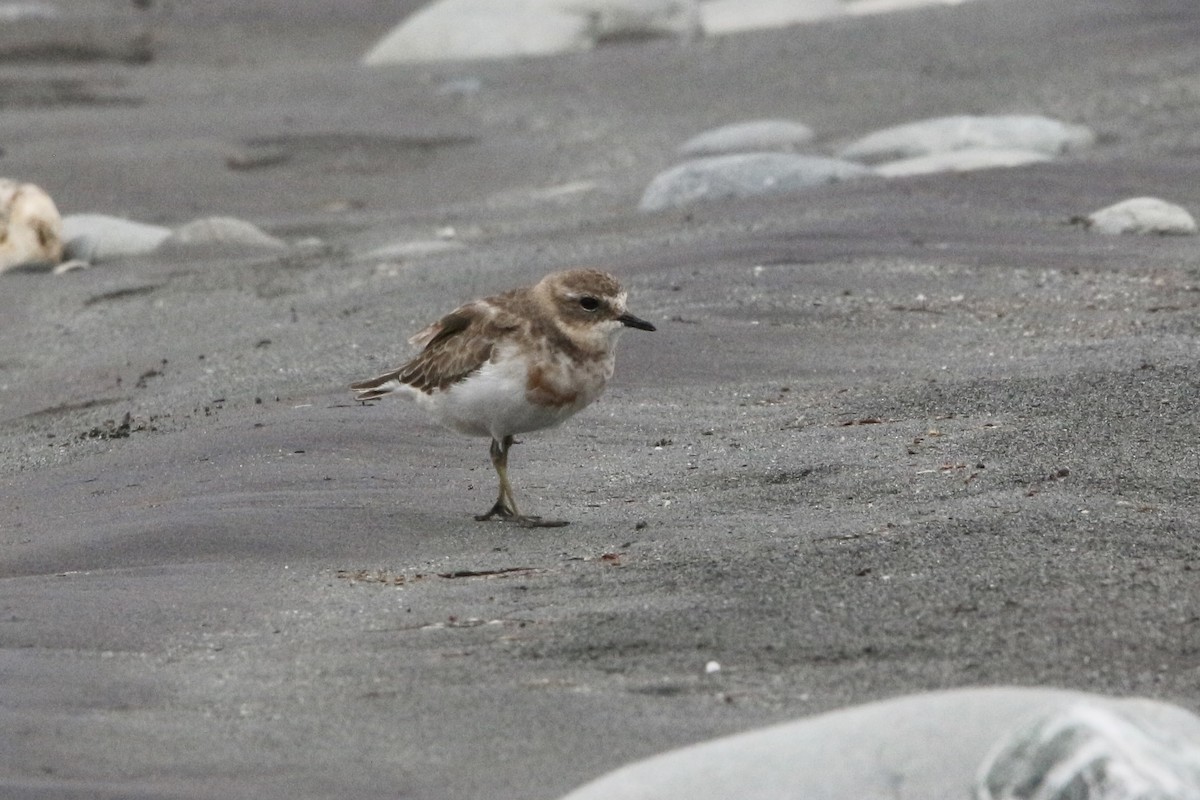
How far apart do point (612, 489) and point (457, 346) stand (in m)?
0.78

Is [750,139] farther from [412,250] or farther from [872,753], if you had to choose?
[872,753]

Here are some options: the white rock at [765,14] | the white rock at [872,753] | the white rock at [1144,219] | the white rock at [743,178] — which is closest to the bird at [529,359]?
the white rock at [872,753]

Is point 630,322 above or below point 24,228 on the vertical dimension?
below

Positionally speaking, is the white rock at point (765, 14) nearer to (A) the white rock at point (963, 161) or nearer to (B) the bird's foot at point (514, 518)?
(A) the white rock at point (963, 161)

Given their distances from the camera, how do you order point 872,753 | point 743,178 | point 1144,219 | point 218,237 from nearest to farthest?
point 872,753
point 1144,219
point 743,178
point 218,237

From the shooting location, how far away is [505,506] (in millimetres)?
5855

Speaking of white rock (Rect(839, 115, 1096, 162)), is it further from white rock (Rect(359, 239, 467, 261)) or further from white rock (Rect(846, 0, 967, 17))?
white rock (Rect(846, 0, 967, 17))

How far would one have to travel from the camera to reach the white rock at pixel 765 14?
17.9 meters

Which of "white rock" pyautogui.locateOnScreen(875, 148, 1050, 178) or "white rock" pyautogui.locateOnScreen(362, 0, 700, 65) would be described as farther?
"white rock" pyautogui.locateOnScreen(362, 0, 700, 65)

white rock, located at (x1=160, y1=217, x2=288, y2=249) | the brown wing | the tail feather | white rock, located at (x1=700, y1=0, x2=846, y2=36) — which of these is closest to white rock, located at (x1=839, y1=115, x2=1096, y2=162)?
white rock, located at (x1=160, y1=217, x2=288, y2=249)

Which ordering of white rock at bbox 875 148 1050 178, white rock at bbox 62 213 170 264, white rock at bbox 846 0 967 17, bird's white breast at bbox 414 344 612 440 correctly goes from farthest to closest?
white rock at bbox 846 0 967 17, white rock at bbox 62 213 170 264, white rock at bbox 875 148 1050 178, bird's white breast at bbox 414 344 612 440

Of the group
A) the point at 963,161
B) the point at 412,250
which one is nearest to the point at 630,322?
the point at 412,250

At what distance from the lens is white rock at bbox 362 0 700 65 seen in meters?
18.0

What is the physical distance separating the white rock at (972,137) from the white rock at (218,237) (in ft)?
12.7
